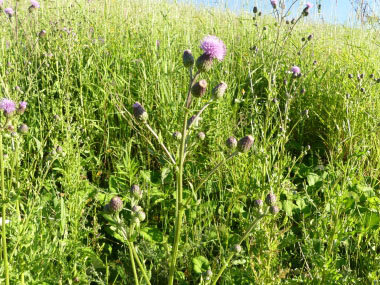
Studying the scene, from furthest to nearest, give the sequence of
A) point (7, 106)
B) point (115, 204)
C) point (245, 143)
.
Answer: point (7, 106) < point (245, 143) < point (115, 204)

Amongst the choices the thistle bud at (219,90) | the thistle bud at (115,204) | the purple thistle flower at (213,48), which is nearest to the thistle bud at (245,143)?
the thistle bud at (219,90)

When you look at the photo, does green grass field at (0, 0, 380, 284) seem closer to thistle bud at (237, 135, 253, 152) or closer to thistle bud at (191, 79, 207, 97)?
thistle bud at (191, 79, 207, 97)

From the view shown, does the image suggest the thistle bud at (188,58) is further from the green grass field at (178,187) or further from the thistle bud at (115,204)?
the thistle bud at (115,204)

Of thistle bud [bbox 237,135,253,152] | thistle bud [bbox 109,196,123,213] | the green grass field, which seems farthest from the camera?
the green grass field

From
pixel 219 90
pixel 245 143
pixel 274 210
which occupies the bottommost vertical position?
pixel 274 210

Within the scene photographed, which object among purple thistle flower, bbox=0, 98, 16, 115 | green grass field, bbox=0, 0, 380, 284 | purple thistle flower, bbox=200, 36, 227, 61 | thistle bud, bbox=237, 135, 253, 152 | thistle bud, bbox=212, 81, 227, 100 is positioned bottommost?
green grass field, bbox=0, 0, 380, 284

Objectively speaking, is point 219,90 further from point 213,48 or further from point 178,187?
point 178,187

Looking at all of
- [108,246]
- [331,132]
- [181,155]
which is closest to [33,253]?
[108,246]

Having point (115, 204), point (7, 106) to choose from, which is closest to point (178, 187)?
point (115, 204)

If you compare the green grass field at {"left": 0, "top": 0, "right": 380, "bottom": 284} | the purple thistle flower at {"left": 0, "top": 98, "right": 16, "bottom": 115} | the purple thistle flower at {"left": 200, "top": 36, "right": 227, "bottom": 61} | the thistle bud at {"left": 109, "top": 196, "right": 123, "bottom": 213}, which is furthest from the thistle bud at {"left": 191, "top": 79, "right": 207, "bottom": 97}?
the purple thistle flower at {"left": 0, "top": 98, "right": 16, "bottom": 115}

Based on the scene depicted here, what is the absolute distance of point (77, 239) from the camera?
4.81ft

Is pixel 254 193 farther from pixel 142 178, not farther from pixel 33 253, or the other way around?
pixel 33 253

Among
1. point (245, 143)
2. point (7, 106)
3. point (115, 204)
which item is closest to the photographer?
point (115, 204)

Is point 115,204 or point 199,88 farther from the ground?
point 199,88
